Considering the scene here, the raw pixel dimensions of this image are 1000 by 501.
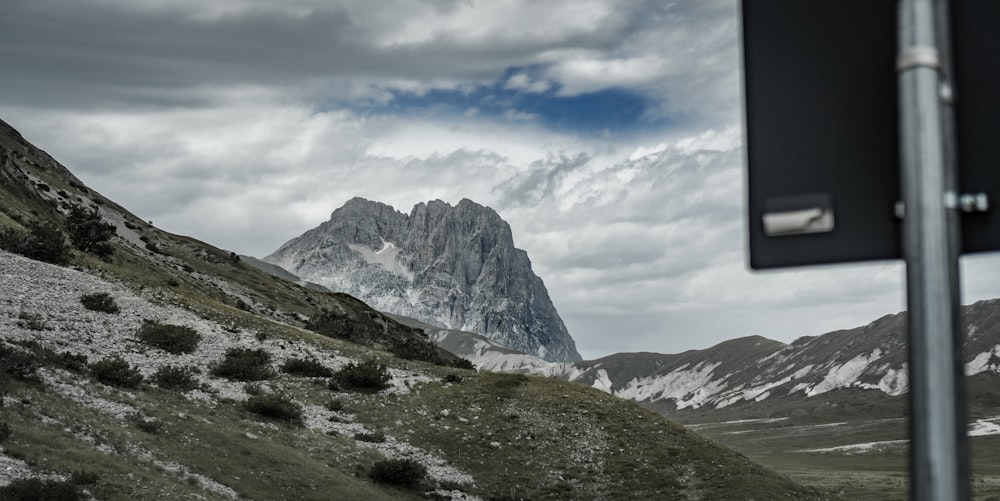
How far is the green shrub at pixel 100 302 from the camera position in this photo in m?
48.5

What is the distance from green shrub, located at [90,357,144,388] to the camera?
133 ft

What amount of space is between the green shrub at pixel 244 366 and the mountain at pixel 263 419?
114 mm

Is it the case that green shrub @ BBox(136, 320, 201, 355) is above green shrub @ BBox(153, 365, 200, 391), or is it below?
above

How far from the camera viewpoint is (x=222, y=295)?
9450 centimetres

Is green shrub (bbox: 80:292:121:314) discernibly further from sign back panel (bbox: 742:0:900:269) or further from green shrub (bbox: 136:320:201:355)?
sign back panel (bbox: 742:0:900:269)

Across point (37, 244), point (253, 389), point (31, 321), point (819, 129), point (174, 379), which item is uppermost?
point (37, 244)

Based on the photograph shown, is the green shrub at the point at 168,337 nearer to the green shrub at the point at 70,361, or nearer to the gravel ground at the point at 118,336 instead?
the gravel ground at the point at 118,336

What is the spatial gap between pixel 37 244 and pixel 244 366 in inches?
660

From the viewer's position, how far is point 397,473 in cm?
4094

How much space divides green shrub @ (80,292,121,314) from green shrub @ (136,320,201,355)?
1935 mm

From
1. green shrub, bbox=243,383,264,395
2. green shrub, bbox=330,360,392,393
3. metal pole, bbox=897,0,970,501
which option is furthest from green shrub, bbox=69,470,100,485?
metal pole, bbox=897,0,970,501

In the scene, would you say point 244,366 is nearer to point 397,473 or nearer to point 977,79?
point 397,473

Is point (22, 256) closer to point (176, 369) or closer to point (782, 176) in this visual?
point (176, 369)

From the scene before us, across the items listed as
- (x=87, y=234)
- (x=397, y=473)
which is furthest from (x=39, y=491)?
(x=87, y=234)
